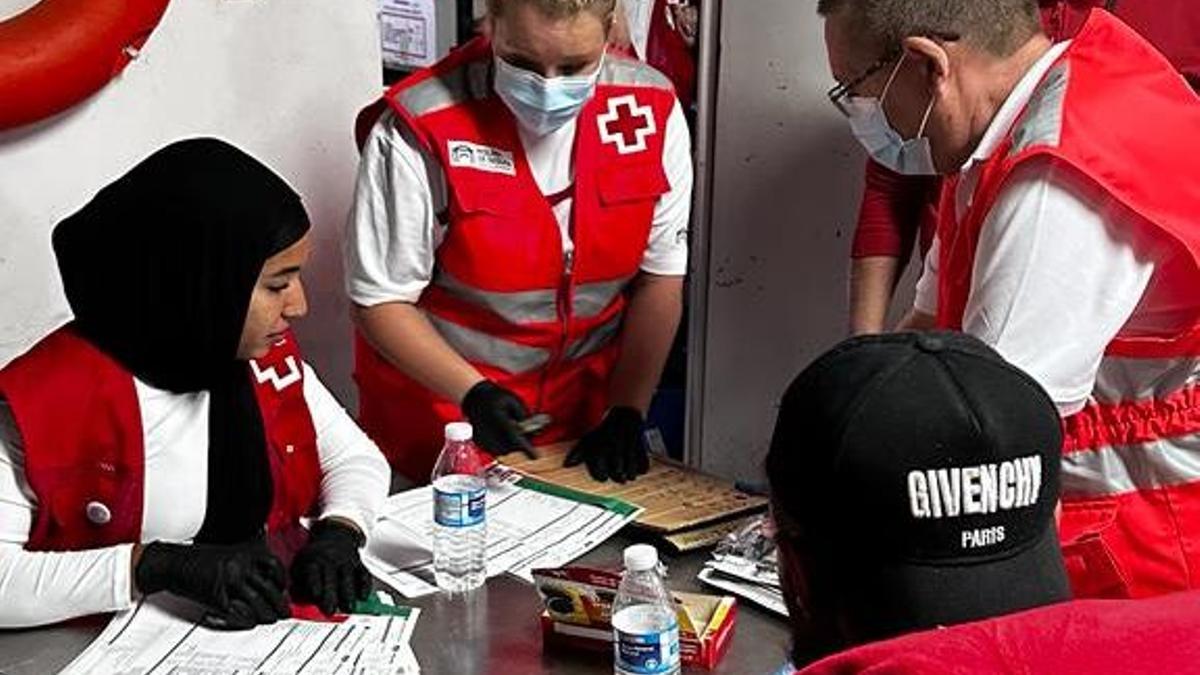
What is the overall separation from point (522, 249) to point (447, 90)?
0.24 metres

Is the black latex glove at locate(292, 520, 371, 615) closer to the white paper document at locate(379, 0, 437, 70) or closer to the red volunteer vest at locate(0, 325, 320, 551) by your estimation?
the red volunteer vest at locate(0, 325, 320, 551)

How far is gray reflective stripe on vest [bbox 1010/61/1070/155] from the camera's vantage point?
54.3 inches

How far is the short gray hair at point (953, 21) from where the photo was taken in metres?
1.47

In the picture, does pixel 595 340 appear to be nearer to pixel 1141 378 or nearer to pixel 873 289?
pixel 873 289

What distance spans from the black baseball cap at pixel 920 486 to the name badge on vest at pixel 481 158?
3.94 feet

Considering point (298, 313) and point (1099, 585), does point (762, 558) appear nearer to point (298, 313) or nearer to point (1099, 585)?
point (1099, 585)

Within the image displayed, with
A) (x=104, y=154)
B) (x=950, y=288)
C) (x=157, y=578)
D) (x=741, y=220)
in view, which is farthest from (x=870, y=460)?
(x=741, y=220)

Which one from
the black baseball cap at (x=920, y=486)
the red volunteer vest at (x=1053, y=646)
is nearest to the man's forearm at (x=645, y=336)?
the black baseball cap at (x=920, y=486)

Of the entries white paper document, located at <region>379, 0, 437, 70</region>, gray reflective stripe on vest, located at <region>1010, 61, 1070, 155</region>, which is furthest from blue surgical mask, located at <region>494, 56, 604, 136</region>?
white paper document, located at <region>379, 0, 437, 70</region>

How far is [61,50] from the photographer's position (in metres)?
2.13

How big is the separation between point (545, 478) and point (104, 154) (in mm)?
879

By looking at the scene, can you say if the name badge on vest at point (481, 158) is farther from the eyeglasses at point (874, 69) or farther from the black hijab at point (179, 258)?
the eyeglasses at point (874, 69)

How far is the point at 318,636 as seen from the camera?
1574 mm

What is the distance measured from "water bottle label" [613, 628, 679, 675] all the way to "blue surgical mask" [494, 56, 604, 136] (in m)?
0.86
